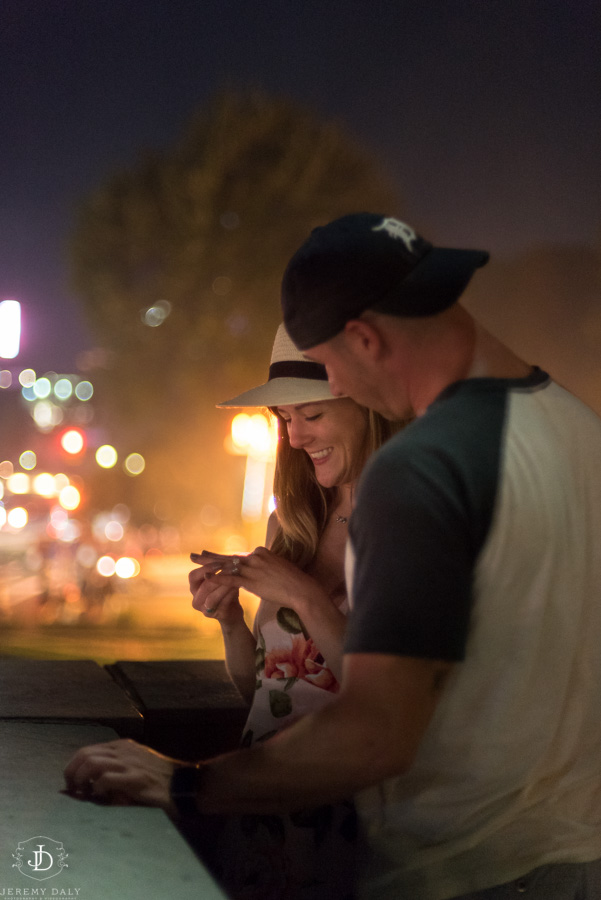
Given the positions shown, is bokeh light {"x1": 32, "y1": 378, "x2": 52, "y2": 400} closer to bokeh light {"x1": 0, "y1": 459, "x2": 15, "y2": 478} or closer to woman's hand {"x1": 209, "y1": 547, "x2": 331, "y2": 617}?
bokeh light {"x1": 0, "y1": 459, "x2": 15, "y2": 478}

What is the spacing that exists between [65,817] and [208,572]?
1.82 ft

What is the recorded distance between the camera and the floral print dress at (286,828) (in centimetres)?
154

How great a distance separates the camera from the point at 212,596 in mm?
1896

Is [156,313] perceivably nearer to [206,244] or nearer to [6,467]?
[206,244]

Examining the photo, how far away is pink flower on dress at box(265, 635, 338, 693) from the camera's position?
1.76 metres

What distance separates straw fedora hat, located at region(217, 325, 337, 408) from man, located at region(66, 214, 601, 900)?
2.28 ft

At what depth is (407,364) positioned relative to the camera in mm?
1136

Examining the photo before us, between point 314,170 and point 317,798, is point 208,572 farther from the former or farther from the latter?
point 314,170

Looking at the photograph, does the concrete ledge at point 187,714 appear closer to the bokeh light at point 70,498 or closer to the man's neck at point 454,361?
the man's neck at point 454,361

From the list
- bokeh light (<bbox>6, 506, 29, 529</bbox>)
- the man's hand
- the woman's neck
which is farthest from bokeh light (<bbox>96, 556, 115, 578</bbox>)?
the man's hand

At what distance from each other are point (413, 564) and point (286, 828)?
885 millimetres

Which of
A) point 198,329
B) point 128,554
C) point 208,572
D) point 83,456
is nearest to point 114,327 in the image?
point 198,329

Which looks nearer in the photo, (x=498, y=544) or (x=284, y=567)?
(x=498, y=544)

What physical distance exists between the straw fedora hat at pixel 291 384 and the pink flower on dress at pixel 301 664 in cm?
50
